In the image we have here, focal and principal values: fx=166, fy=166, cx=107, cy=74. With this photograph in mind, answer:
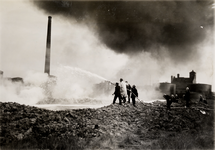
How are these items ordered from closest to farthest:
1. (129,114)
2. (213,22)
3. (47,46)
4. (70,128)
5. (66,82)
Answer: (70,128)
(129,114)
(213,22)
(47,46)
(66,82)

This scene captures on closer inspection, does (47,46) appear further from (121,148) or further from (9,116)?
(121,148)

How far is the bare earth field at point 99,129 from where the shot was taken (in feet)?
22.4

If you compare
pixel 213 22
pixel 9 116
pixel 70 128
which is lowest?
pixel 70 128

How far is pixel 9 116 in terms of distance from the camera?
295 inches

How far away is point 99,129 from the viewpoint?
7598 mm

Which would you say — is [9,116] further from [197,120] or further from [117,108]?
[197,120]

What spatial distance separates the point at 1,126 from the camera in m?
7.11

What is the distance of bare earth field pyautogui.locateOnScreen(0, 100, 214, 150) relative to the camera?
6828 millimetres

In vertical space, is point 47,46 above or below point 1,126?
above

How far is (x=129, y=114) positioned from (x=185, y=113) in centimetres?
351

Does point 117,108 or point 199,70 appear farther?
point 199,70

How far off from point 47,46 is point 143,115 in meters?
7.08

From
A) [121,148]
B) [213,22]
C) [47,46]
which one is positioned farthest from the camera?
[47,46]

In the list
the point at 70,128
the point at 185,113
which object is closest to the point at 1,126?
the point at 70,128
